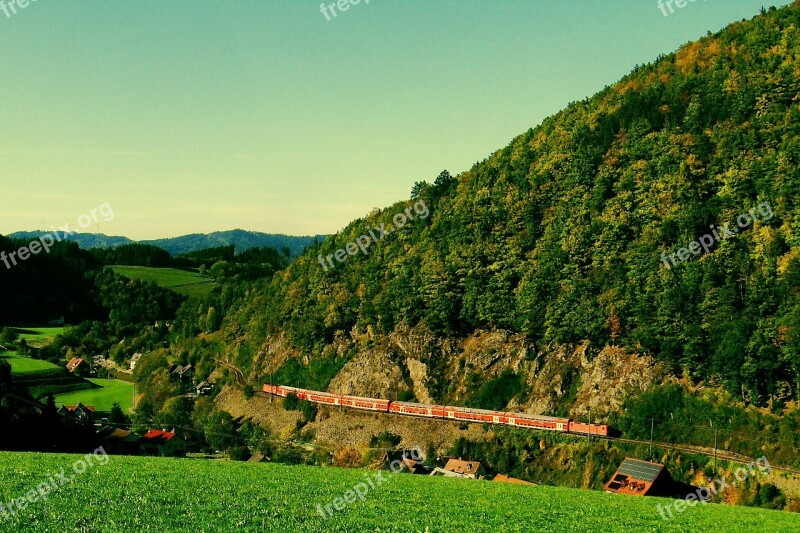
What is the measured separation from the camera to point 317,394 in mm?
97438

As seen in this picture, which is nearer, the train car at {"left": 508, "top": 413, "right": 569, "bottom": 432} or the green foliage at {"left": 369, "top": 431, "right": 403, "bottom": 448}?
the train car at {"left": 508, "top": 413, "right": 569, "bottom": 432}

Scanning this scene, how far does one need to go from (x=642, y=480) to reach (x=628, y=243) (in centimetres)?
3944

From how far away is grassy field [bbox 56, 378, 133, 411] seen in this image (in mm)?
111131

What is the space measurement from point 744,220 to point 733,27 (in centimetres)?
4150

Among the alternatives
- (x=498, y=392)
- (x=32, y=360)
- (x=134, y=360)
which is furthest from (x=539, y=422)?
(x=134, y=360)

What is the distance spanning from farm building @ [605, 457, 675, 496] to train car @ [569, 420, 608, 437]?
13085 millimetres

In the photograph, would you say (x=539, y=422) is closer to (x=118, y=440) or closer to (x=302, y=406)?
(x=302, y=406)

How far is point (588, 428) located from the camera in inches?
2788

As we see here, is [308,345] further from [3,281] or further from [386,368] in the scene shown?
[3,281]

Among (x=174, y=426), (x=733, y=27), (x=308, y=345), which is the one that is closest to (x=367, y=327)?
(x=308, y=345)

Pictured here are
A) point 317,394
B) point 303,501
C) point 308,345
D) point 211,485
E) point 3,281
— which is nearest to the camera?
point 303,501

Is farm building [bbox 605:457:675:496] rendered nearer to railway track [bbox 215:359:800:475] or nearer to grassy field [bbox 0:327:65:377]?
railway track [bbox 215:359:800:475]

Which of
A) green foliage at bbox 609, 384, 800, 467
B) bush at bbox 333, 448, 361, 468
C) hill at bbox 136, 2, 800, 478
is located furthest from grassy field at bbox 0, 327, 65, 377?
green foliage at bbox 609, 384, 800, 467

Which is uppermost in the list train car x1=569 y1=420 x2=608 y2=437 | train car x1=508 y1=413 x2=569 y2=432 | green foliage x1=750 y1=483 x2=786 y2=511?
train car x1=508 y1=413 x2=569 y2=432
